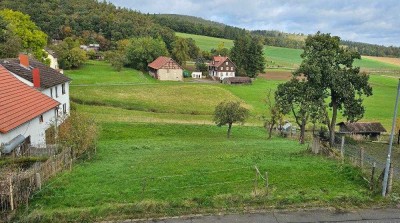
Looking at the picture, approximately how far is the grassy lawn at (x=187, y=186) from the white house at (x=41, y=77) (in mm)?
15838

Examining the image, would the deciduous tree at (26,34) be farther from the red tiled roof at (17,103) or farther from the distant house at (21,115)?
the distant house at (21,115)

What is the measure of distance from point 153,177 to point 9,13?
6691cm

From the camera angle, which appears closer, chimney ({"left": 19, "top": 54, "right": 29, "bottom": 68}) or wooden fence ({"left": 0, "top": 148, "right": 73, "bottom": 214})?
wooden fence ({"left": 0, "top": 148, "right": 73, "bottom": 214})

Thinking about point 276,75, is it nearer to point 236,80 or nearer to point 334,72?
point 236,80

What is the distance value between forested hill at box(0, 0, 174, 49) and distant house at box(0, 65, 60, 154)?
355 feet

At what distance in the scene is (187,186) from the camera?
16.6 metres

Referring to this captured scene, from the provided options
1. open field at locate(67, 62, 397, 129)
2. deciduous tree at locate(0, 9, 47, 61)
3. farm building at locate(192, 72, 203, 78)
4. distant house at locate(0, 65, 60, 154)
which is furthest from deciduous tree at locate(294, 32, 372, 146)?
farm building at locate(192, 72, 203, 78)

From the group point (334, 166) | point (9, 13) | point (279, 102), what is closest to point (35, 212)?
point (334, 166)

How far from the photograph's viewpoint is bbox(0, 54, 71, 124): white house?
35.4 meters

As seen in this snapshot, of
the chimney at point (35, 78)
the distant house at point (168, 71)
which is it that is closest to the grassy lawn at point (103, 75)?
the distant house at point (168, 71)

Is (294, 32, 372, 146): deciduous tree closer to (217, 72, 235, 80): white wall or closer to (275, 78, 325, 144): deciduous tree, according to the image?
(275, 78, 325, 144): deciduous tree

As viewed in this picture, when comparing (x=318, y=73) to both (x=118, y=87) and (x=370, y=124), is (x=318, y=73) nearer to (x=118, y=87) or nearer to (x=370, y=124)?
(x=370, y=124)

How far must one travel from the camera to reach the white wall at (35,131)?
23027mm

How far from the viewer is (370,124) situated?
48.9 meters
